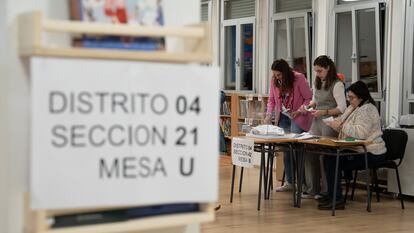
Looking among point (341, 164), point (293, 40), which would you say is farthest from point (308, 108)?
point (293, 40)

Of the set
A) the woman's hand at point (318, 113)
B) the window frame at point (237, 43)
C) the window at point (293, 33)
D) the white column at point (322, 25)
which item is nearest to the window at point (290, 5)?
the window at point (293, 33)

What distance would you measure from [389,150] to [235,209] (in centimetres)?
165

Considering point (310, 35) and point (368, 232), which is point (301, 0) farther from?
point (368, 232)

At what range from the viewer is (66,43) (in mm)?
1719

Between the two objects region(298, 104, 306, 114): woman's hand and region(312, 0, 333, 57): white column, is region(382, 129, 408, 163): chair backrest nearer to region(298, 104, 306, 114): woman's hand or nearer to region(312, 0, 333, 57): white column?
region(298, 104, 306, 114): woman's hand

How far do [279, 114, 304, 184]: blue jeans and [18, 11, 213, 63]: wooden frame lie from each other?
4.85 metres

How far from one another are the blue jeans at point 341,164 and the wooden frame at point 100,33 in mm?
4382

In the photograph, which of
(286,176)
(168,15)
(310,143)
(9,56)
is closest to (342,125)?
(310,143)

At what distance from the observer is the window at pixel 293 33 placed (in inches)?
323

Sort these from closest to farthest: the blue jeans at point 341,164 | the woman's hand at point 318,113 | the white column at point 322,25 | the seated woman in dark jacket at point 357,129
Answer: the seated woman in dark jacket at point 357,129
the blue jeans at point 341,164
the woman's hand at point 318,113
the white column at point 322,25

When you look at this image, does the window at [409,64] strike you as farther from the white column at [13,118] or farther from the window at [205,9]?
the white column at [13,118]

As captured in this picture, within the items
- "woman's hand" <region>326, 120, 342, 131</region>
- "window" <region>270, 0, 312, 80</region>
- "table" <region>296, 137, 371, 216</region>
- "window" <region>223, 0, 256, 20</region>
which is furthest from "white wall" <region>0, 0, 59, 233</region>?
"window" <region>223, 0, 256, 20</region>

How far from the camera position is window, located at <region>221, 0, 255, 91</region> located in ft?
31.2

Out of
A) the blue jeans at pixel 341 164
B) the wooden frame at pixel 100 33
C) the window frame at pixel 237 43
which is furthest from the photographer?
the window frame at pixel 237 43
